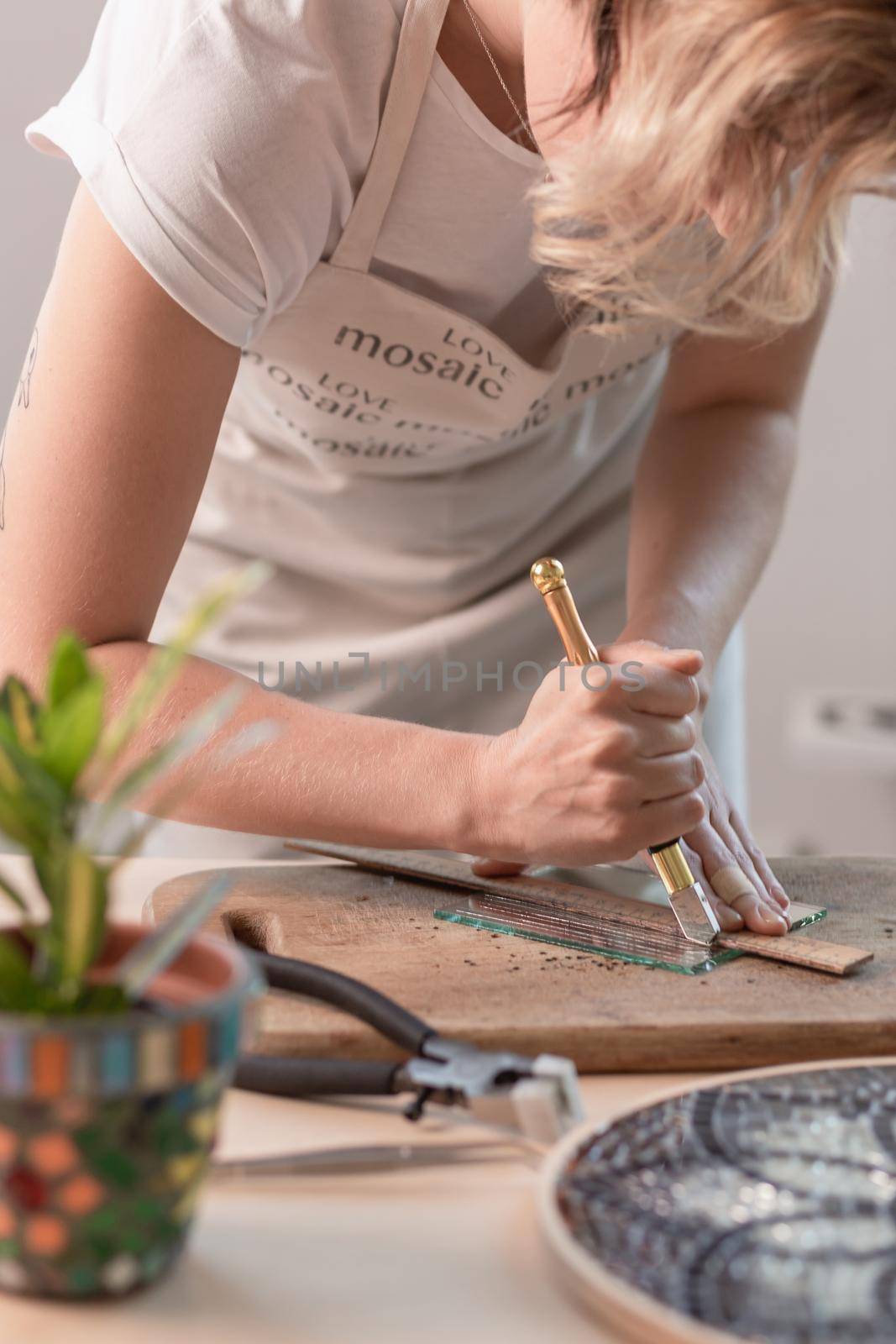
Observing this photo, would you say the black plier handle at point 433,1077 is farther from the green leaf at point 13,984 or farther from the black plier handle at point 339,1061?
the green leaf at point 13,984

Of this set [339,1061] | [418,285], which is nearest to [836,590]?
[418,285]

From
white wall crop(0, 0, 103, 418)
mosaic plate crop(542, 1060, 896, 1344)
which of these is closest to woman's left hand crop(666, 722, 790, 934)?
mosaic plate crop(542, 1060, 896, 1344)

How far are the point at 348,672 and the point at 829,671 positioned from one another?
1.49 metres

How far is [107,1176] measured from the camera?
408 millimetres

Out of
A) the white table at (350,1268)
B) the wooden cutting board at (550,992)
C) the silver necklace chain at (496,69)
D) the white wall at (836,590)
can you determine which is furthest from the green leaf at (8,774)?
the white wall at (836,590)

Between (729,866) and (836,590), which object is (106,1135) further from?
(836,590)

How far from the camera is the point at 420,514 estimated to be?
1196 millimetres

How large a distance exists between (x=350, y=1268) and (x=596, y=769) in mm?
381

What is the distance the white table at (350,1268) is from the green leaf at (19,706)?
18 centimetres

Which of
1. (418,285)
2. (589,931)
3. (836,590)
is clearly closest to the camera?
(589,931)

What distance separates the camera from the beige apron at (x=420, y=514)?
1.05m

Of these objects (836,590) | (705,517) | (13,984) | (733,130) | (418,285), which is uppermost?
(733,130)

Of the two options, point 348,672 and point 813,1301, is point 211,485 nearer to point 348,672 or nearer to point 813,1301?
point 348,672

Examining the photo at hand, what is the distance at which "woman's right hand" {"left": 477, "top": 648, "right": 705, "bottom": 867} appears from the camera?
32.1 inches
